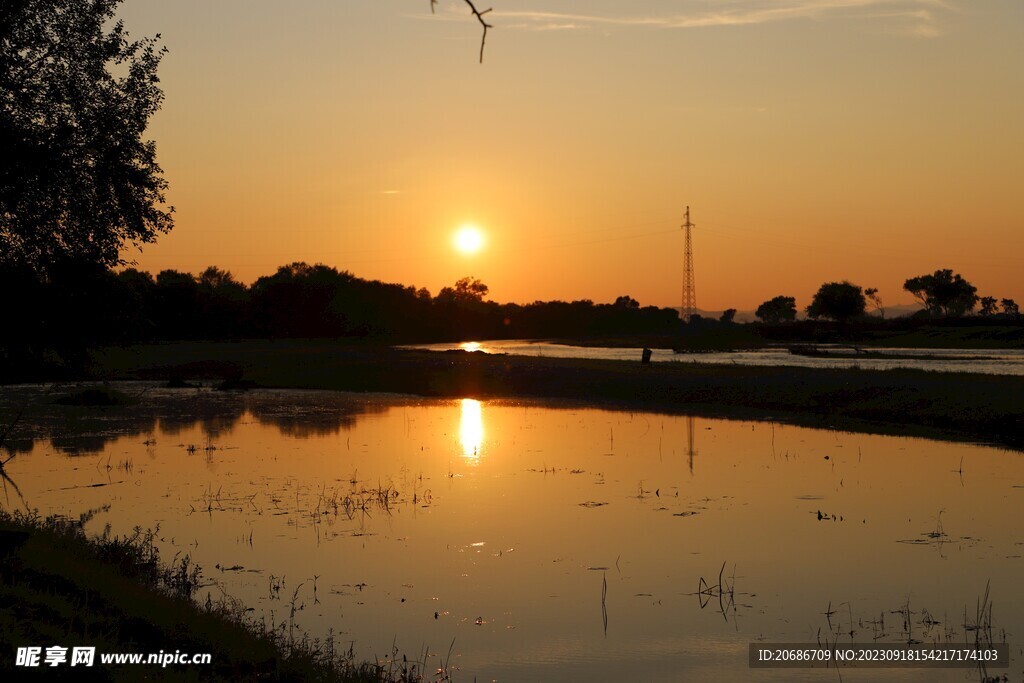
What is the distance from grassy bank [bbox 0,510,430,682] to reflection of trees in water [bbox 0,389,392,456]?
16.7 m

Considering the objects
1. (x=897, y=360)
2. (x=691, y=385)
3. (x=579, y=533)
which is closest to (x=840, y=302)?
(x=897, y=360)

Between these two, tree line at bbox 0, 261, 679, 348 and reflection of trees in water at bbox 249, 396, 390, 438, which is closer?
tree line at bbox 0, 261, 679, 348

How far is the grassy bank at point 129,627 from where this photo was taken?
28.7ft

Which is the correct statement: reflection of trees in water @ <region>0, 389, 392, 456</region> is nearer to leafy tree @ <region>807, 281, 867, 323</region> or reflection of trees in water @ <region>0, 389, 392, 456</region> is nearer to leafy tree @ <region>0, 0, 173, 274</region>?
leafy tree @ <region>0, 0, 173, 274</region>

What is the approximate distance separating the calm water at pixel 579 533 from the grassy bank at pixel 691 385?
445 cm

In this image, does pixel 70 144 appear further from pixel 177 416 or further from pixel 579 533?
pixel 177 416

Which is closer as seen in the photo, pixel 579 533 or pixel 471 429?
pixel 579 533

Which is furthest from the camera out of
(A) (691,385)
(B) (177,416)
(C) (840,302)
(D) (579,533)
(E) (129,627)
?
(C) (840,302)

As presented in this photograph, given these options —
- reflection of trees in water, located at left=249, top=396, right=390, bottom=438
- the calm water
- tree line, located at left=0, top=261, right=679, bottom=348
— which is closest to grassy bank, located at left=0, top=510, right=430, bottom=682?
the calm water

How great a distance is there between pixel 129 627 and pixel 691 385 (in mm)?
39255

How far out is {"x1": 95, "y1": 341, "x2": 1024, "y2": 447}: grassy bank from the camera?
33.2 meters

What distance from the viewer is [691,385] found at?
47.0m

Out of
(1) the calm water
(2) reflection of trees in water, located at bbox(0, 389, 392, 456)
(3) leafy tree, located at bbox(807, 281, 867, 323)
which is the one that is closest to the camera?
(1) the calm water

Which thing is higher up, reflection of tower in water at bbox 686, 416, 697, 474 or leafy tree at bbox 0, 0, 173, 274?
leafy tree at bbox 0, 0, 173, 274
